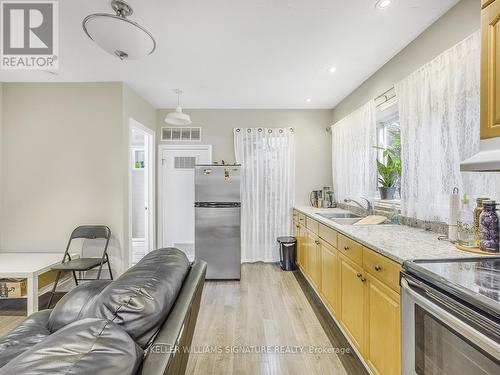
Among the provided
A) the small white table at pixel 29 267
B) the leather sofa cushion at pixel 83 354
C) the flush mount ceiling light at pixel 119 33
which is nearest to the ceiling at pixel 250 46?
the flush mount ceiling light at pixel 119 33

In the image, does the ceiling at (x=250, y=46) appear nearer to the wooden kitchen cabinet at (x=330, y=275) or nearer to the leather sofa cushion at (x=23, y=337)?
the wooden kitchen cabinet at (x=330, y=275)

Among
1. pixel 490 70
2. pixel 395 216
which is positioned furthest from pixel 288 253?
pixel 490 70

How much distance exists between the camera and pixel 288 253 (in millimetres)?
3934

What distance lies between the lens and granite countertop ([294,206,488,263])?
1367mm

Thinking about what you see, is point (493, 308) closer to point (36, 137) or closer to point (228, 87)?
point (228, 87)

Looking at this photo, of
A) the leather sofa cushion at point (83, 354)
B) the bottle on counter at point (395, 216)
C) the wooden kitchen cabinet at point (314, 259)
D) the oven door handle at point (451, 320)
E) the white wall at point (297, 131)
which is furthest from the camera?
the white wall at point (297, 131)

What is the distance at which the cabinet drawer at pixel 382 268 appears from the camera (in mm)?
1364

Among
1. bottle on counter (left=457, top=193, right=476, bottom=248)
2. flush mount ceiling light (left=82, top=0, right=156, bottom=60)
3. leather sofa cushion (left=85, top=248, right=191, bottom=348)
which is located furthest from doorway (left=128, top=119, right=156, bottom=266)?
bottle on counter (left=457, top=193, right=476, bottom=248)

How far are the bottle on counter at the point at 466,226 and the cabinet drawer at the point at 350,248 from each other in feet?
1.84

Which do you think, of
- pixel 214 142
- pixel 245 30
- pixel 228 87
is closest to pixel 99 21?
pixel 245 30

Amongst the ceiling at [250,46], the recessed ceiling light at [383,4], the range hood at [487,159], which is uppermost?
the ceiling at [250,46]

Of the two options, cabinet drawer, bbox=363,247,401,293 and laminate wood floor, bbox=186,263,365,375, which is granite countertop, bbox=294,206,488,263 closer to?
cabinet drawer, bbox=363,247,401,293

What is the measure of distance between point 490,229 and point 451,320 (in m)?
0.75

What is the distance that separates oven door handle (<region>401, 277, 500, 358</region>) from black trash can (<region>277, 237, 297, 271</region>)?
8.84ft
